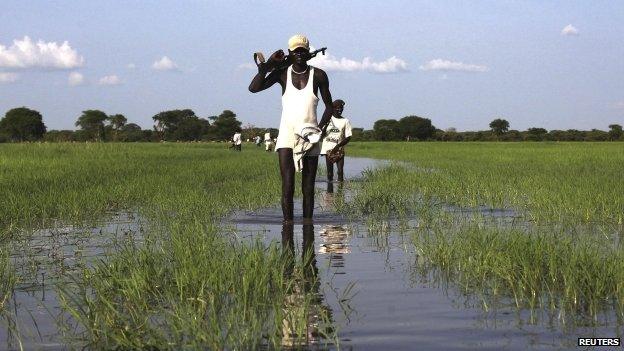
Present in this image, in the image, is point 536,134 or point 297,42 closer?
point 297,42

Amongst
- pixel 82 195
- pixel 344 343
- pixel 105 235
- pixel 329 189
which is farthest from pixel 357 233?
pixel 329 189

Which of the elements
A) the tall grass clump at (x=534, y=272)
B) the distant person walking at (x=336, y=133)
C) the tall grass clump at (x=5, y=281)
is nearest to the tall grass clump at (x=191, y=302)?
the tall grass clump at (x=5, y=281)

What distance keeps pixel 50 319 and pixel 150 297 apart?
1.83ft

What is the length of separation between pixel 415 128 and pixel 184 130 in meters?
35.3

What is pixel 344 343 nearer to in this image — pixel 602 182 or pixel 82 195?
pixel 82 195

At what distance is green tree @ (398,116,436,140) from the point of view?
11550 centimetres

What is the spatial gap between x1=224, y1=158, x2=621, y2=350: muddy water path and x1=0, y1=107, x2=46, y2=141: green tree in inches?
4851

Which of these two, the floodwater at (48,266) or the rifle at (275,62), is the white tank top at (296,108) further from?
the floodwater at (48,266)

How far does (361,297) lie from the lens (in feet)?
15.0

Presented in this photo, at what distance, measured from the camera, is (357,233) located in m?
7.70

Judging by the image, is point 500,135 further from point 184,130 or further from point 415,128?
point 184,130

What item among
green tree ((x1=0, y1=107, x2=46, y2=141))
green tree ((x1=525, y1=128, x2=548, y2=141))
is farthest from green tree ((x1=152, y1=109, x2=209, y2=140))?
green tree ((x1=525, y1=128, x2=548, y2=141))

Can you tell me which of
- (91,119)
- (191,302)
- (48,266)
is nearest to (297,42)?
(48,266)

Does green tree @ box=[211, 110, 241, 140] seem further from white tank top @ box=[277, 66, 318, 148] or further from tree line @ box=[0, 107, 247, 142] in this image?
white tank top @ box=[277, 66, 318, 148]
